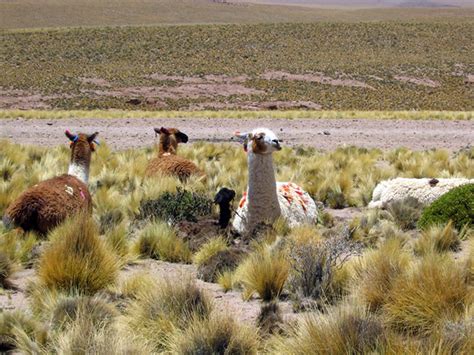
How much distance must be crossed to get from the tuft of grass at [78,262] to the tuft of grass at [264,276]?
3.53 ft

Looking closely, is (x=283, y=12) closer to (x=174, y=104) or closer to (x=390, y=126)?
(x=174, y=104)

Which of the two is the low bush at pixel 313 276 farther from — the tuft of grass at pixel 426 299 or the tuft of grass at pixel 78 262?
the tuft of grass at pixel 78 262

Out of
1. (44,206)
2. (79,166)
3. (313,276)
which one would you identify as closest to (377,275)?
(313,276)

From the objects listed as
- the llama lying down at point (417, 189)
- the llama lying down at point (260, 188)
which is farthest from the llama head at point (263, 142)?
the llama lying down at point (417, 189)

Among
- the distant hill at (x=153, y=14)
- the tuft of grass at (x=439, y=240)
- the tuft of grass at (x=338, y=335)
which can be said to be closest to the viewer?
the tuft of grass at (x=338, y=335)

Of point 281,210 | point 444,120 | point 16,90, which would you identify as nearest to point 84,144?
point 281,210

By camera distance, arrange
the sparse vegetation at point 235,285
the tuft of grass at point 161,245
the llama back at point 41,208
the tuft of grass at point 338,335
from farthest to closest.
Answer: the llama back at point 41,208
the tuft of grass at point 161,245
the sparse vegetation at point 235,285
the tuft of grass at point 338,335

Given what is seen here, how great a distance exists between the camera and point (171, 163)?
1082 centimetres

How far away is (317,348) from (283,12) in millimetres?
128412

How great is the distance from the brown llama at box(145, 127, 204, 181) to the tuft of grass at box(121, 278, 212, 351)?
575cm

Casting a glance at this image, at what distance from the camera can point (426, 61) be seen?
62188 millimetres

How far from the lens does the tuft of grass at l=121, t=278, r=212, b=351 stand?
452cm

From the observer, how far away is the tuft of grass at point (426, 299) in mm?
4520

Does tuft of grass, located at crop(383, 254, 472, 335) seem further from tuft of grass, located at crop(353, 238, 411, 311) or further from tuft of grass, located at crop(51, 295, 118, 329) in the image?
tuft of grass, located at crop(51, 295, 118, 329)
